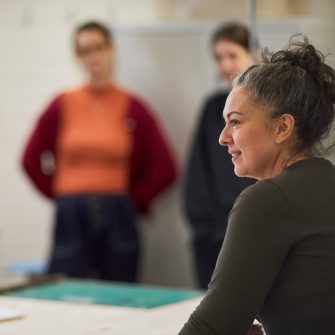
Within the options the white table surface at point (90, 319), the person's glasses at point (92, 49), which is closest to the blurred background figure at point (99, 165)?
the person's glasses at point (92, 49)

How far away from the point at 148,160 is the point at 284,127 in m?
2.69

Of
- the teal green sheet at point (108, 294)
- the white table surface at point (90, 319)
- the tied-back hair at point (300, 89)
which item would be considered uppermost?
the tied-back hair at point (300, 89)

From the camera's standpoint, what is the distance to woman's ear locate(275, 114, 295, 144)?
1555 millimetres

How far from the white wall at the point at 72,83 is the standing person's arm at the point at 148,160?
0.13m

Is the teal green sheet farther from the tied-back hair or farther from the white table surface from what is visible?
the tied-back hair

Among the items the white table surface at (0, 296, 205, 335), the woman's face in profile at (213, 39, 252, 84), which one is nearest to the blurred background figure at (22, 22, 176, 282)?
the woman's face in profile at (213, 39, 252, 84)

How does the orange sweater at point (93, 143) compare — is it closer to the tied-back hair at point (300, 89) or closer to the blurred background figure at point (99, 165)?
the blurred background figure at point (99, 165)

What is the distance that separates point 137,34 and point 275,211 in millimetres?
2975

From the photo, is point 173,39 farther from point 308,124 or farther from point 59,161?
point 308,124

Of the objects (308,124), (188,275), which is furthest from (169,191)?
(308,124)


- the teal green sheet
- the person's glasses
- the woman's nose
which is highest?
the person's glasses

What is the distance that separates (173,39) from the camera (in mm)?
4289

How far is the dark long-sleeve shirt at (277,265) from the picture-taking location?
147 cm

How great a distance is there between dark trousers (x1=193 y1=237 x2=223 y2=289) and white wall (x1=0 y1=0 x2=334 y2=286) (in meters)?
0.38
